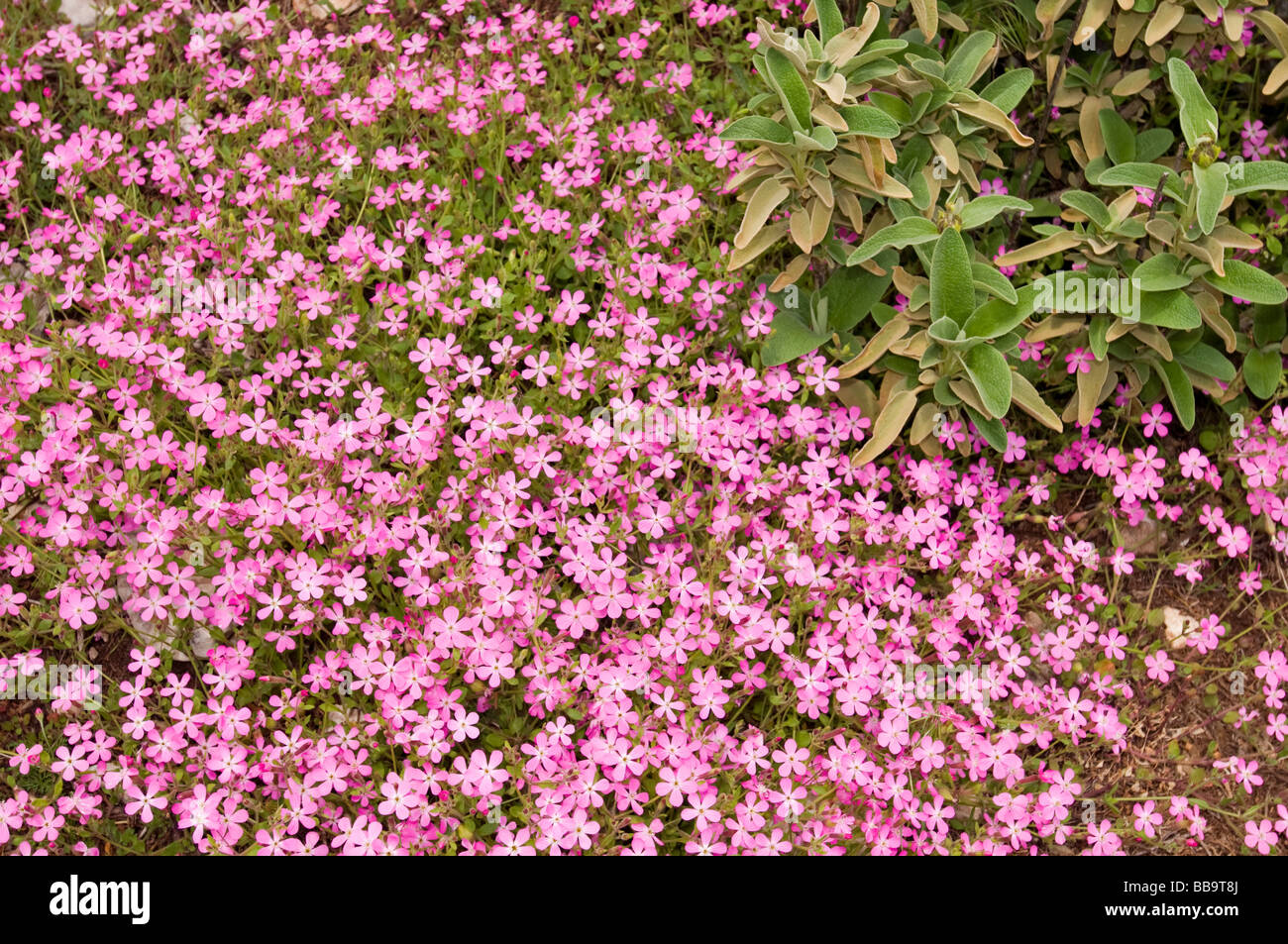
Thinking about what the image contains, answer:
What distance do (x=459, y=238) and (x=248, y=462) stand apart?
4.27 ft

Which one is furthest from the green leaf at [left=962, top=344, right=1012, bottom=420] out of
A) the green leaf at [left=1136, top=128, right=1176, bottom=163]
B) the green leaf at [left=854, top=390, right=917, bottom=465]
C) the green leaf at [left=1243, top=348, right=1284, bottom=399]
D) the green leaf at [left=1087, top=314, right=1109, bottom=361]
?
the green leaf at [left=1136, top=128, right=1176, bottom=163]

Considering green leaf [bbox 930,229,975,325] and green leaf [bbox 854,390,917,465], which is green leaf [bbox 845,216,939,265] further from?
green leaf [bbox 854,390,917,465]

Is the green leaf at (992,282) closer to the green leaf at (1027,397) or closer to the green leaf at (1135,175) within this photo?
the green leaf at (1027,397)

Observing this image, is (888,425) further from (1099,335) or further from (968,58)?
(968,58)

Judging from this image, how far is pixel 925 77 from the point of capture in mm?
3881

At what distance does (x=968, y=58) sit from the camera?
3.90 meters

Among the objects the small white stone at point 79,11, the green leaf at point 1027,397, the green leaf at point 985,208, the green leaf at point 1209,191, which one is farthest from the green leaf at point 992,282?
the small white stone at point 79,11

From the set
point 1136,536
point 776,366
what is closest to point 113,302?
point 776,366

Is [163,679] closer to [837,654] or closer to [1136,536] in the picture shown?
[837,654]

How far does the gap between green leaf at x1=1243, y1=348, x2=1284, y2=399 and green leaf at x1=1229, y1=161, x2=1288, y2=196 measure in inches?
32.9

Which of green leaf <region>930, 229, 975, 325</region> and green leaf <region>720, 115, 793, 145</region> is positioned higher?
green leaf <region>720, 115, 793, 145</region>

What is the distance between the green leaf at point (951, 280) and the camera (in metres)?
3.59

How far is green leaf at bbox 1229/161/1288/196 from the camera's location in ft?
11.7

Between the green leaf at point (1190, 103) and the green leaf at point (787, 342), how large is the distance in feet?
4.50
